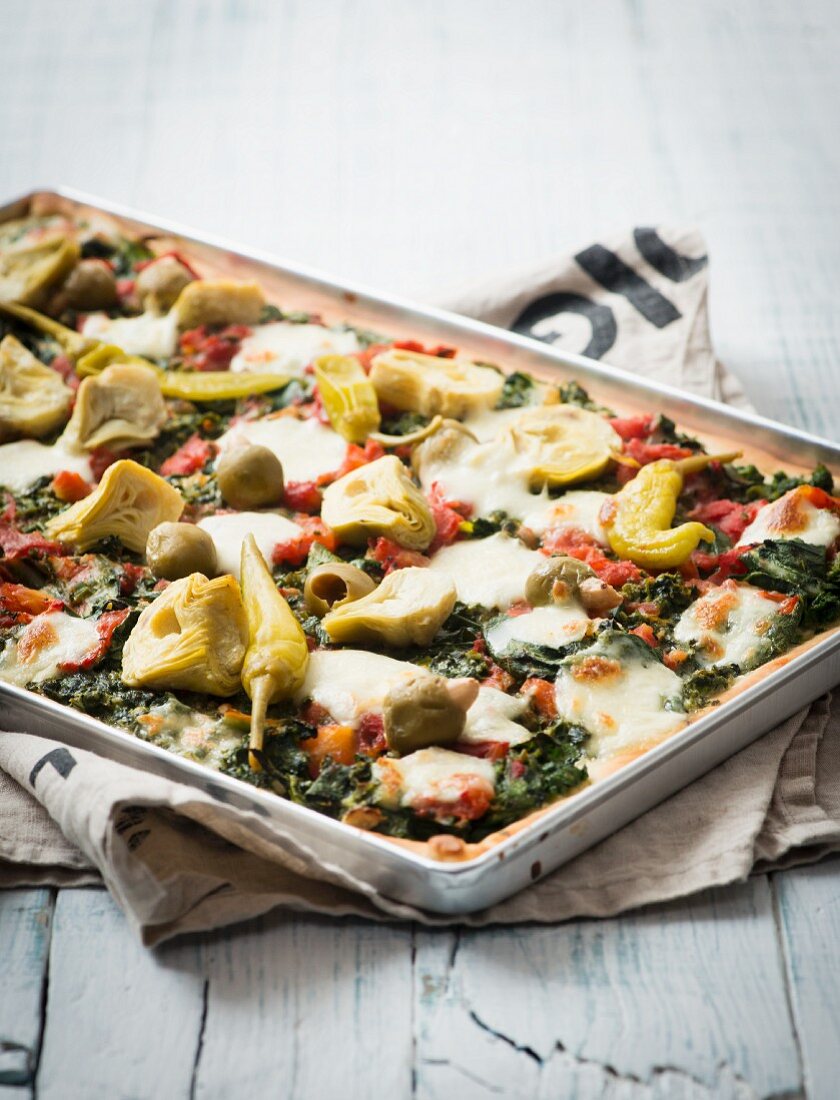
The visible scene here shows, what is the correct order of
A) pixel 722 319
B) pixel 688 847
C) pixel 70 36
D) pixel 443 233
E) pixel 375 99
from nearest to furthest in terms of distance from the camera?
pixel 688 847
pixel 722 319
pixel 443 233
pixel 375 99
pixel 70 36

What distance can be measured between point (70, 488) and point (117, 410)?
491mm

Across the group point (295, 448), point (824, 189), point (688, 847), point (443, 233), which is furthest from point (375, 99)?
point (688, 847)

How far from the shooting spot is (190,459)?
6.58 metres

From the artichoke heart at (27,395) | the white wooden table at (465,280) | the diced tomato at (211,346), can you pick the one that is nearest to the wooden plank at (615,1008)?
the white wooden table at (465,280)

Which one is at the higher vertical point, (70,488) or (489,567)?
(489,567)

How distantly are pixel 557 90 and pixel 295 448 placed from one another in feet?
15.9

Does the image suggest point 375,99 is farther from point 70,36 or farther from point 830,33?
point 830,33

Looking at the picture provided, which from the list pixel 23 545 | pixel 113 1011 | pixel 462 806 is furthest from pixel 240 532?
pixel 113 1011

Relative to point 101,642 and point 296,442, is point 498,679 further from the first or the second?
point 296,442

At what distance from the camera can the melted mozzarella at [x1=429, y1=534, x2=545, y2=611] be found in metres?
5.59

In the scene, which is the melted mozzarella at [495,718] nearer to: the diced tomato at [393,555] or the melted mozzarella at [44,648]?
the diced tomato at [393,555]

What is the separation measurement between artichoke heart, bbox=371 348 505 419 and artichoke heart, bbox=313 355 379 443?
0.08 meters

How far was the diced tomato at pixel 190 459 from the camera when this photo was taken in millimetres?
6551

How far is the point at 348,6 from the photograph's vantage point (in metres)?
11.3
